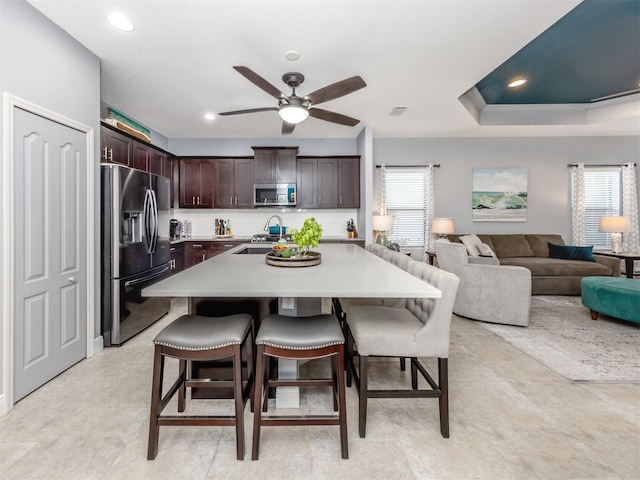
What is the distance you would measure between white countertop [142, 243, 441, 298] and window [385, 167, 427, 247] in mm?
3929

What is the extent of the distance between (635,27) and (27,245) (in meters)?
5.62

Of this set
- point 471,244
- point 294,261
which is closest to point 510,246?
point 471,244

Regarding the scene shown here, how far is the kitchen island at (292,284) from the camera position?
1427 mm

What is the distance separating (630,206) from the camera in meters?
5.74

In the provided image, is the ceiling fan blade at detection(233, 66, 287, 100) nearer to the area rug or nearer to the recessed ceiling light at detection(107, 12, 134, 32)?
the recessed ceiling light at detection(107, 12, 134, 32)

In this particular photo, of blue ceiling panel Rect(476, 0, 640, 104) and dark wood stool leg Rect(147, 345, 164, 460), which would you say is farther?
blue ceiling panel Rect(476, 0, 640, 104)

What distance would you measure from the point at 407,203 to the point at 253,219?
2.93 m

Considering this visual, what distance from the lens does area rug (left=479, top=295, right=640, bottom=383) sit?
8.11ft

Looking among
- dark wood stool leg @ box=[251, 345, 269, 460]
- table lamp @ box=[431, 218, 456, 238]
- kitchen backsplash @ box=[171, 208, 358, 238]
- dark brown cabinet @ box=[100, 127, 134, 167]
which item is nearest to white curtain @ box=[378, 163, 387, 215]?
kitchen backsplash @ box=[171, 208, 358, 238]

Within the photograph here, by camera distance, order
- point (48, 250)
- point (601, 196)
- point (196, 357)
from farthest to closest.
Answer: point (601, 196), point (48, 250), point (196, 357)

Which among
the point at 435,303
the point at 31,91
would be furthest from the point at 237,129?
the point at 435,303

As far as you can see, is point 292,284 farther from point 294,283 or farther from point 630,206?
point 630,206

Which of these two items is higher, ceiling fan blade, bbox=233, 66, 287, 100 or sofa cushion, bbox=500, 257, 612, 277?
ceiling fan blade, bbox=233, 66, 287, 100

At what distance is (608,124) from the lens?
518 cm
